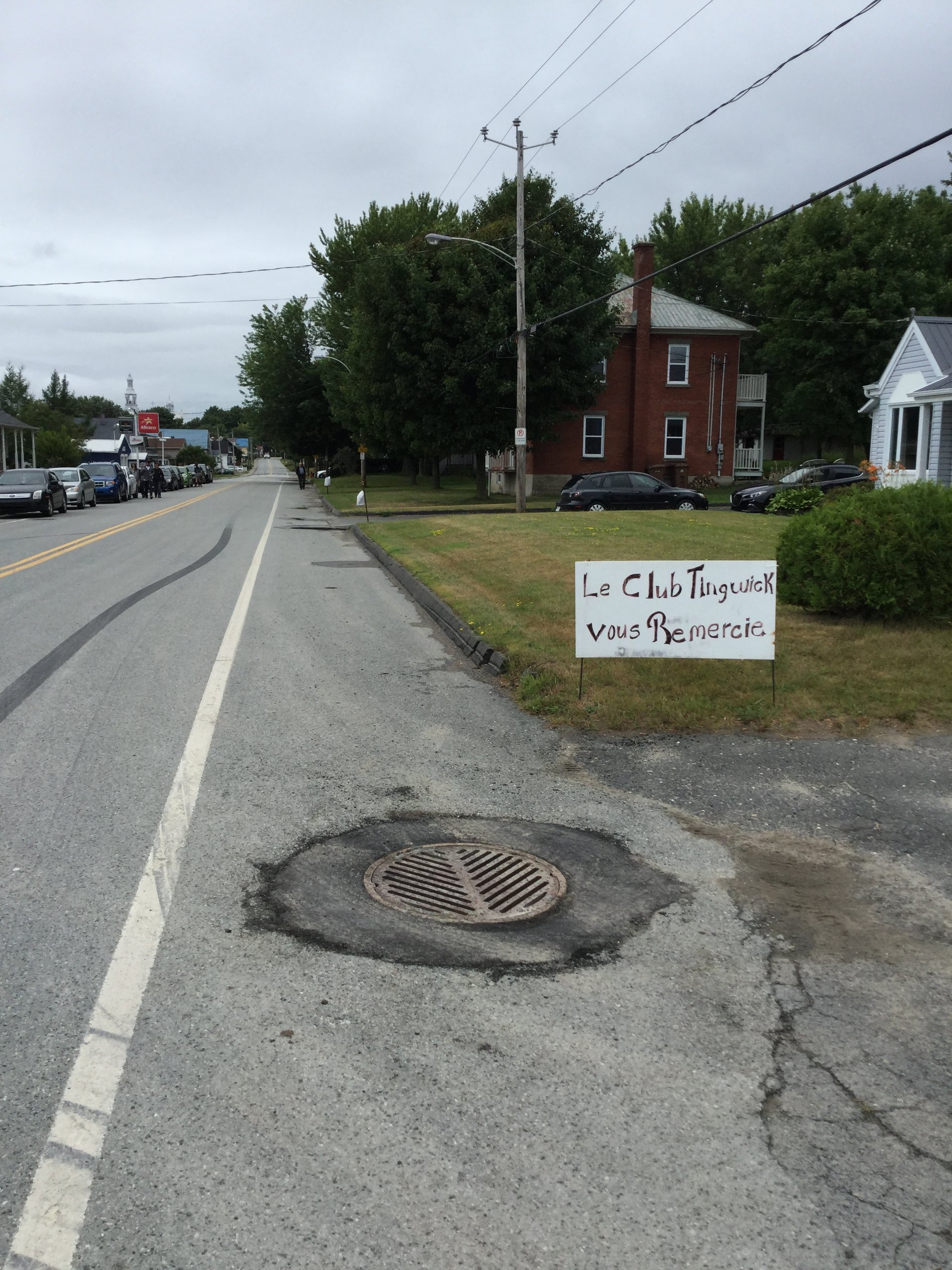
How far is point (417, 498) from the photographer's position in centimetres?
4188

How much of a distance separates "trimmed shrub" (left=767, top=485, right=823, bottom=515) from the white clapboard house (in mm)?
3475

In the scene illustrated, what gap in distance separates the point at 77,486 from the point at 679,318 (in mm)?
25632

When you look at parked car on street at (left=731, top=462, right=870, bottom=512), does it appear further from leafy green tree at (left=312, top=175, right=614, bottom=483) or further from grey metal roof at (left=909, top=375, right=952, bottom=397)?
leafy green tree at (left=312, top=175, right=614, bottom=483)

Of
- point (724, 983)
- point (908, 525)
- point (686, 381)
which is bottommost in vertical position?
point (724, 983)

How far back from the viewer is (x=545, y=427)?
3847cm

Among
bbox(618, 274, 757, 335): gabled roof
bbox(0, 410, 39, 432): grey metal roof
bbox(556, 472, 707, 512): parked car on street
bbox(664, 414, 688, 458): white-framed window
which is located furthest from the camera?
bbox(0, 410, 39, 432): grey metal roof

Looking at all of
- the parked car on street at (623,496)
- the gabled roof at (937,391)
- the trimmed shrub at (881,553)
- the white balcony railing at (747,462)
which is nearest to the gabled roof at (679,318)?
the white balcony railing at (747,462)

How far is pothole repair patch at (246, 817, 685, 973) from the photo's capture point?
13.3 feet

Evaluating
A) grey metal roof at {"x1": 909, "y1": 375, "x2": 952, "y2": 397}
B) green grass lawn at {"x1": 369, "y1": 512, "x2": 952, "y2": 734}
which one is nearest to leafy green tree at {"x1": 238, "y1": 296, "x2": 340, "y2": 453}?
grey metal roof at {"x1": 909, "y1": 375, "x2": 952, "y2": 397}

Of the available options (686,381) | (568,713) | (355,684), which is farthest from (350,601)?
(686,381)

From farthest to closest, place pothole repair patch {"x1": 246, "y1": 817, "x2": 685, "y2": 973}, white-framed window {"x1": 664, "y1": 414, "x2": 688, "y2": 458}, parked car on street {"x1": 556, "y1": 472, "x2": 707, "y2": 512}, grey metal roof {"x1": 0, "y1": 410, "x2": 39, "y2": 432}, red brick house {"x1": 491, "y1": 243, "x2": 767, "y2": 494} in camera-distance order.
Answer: grey metal roof {"x1": 0, "y1": 410, "x2": 39, "y2": 432}, white-framed window {"x1": 664, "y1": 414, "x2": 688, "y2": 458}, red brick house {"x1": 491, "y1": 243, "x2": 767, "y2": 494}, parked car on street {"x1": 556, "y1": 472, "x2": 707, "y2": 512}, pothole repair patch {"x1": 246, "y1": 817, "x2": 685, "y2": 973}

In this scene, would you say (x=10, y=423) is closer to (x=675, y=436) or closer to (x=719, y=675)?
(x=675, y=436)

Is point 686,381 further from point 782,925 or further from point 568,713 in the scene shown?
point 782,925

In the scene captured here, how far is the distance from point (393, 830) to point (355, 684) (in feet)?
11.3
